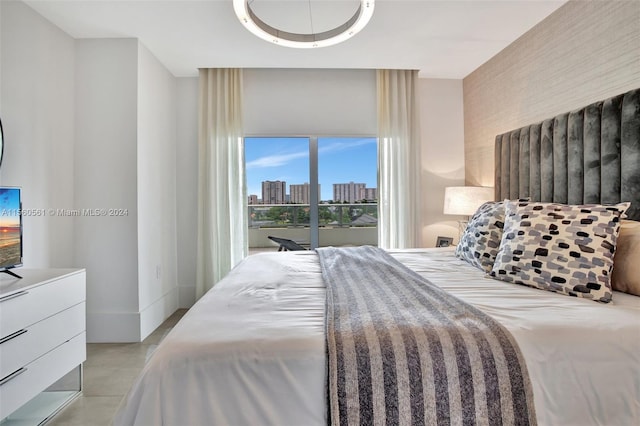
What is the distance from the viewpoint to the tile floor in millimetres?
1696

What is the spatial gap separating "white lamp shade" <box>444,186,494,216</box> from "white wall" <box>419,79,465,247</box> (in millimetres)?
651

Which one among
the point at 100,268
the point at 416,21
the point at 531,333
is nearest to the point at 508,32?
the point at 416,21

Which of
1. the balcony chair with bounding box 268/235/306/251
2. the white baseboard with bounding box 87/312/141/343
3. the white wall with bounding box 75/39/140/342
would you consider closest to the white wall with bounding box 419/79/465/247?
the balcony chair with bounding box 268/235/306/251

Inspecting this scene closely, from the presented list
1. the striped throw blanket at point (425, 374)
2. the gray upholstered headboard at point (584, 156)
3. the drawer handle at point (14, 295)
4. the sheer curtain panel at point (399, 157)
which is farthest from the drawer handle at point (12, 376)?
the gray upholstered headboard at point (584, 156)

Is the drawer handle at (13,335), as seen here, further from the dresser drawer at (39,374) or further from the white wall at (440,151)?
the white wall at (440,151)

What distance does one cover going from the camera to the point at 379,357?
0.87 metres

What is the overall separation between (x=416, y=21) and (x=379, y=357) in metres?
2.59

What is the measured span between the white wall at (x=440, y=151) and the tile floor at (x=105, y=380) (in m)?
3.08

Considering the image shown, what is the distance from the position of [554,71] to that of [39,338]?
3809 millimetres

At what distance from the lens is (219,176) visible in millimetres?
3455

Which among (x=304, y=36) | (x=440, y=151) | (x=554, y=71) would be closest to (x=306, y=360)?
(x=304, y=36)

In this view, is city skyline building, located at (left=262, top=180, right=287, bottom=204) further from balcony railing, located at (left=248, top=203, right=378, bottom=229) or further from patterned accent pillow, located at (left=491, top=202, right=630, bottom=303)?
patterned accent pillow, located at (left=491, top=202, right=630, bottom=303)

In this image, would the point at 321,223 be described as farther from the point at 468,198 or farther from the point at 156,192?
the point at 156,192

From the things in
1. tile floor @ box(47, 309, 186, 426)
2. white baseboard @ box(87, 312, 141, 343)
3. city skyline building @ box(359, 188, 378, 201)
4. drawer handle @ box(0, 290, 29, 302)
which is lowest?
tile floor @ box(47, 309, 186, 426)
